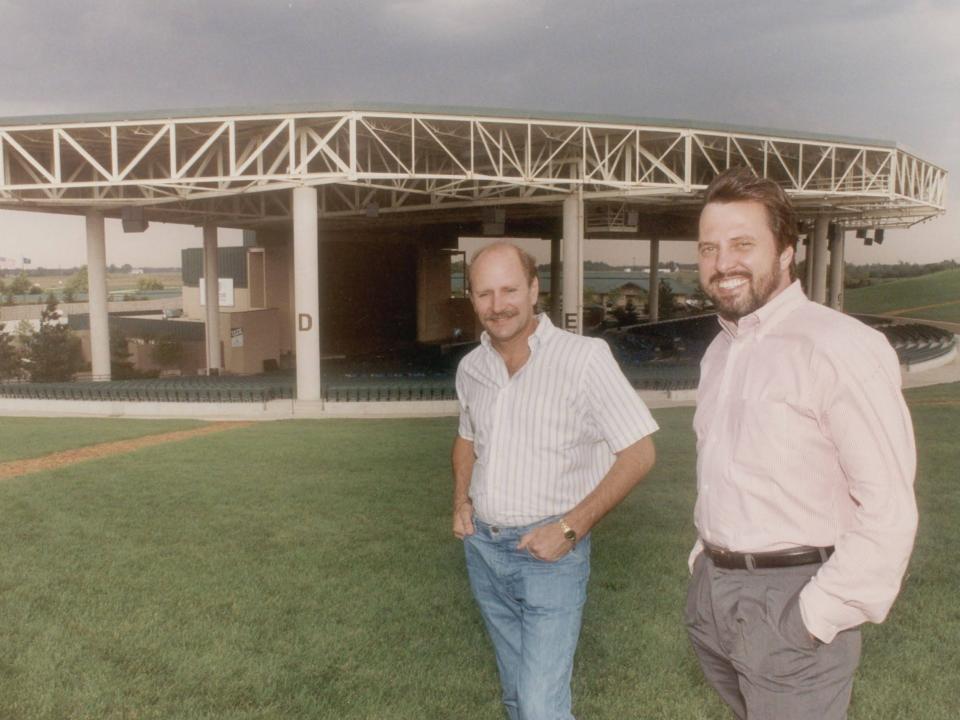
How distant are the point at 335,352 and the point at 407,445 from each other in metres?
32.9

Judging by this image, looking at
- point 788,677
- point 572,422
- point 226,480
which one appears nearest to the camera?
point 788,677

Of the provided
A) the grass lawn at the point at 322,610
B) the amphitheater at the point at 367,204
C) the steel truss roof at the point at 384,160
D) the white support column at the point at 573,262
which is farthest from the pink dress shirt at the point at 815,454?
the white support column at the point at 573,262

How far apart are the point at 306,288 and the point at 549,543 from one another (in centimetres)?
1988

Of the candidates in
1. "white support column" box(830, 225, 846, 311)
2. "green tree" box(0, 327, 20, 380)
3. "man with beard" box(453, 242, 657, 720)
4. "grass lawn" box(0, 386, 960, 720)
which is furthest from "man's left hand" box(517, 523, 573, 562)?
"green tree" box(0, 327, 20, 380)

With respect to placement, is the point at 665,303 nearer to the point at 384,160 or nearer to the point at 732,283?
the point at 384,160

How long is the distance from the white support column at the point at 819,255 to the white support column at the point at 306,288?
24729 millimetres

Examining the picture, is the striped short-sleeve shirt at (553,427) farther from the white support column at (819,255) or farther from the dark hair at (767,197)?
the white support column at (819,255)

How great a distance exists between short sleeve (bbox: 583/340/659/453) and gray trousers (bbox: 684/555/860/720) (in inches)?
27.0

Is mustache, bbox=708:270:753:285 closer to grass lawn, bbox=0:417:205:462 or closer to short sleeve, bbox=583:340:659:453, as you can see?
short sleeve, bbox=583:340:659:453

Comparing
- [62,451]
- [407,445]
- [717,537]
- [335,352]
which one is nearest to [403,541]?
[717,537]

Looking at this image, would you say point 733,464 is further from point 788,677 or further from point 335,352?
point 335,352

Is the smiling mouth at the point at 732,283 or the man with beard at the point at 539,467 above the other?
the smiling mouth at the point at 732,283

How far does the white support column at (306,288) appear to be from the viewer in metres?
21.9

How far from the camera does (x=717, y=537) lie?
2482 mm
